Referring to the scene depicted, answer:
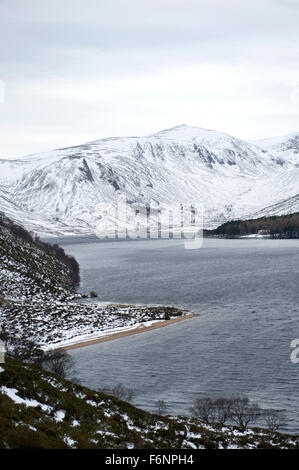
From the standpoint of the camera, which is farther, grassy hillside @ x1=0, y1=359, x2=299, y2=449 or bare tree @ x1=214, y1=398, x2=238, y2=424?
bare tree @ x1=214, y1=398, x2=238, y2=424

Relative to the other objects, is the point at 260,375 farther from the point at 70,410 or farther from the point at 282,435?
the point at 70,410

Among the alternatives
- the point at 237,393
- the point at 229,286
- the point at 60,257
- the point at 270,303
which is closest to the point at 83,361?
the point at 237,393

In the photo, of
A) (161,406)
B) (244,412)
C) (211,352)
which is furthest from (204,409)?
(211,352)

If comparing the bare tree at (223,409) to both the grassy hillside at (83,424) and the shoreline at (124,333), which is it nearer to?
the grassy hillside at (83,424)

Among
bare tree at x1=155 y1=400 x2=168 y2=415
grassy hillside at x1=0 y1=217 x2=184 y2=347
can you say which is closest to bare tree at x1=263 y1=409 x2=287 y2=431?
bare tree at x1=155 y1=400 x2=168 y2=415

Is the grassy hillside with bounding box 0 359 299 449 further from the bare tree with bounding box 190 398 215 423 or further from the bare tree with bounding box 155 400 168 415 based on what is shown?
the bare tree with bounding box 155 400 168 415

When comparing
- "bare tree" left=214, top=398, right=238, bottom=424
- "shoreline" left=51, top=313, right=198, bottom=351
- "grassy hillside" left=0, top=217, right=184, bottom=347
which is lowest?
"shoreline" left=51, top=313, right=198, bottom=351

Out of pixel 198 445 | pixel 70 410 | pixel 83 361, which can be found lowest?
pixel 83 361
